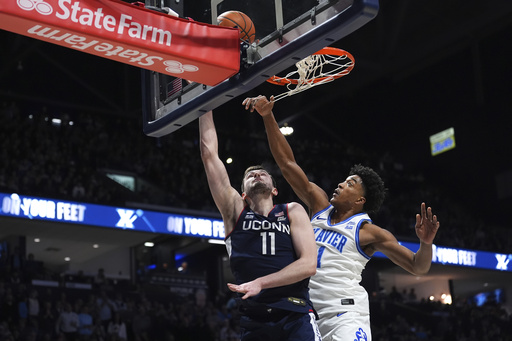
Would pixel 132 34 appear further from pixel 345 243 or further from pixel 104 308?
pixel 104 308

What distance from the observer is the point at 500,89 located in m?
25.6

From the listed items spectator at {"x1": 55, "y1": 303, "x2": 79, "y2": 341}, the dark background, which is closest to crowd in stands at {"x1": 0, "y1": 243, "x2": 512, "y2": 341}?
spectator at {"x1": 55, "y1": 303, "x2": 79, "y2": 341}

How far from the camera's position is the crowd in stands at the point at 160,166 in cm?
1781

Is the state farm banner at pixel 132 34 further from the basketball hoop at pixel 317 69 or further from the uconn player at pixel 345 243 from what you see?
the basketball hoop at pixel 317 69

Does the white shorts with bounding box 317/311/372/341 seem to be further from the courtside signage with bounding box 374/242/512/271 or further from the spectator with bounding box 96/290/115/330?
the courtside signage with bounding box 374/242/512/271

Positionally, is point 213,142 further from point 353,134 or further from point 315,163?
point 353,134

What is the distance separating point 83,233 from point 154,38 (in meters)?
16.8

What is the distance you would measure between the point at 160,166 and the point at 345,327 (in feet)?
56.1

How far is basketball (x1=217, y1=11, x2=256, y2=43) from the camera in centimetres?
445

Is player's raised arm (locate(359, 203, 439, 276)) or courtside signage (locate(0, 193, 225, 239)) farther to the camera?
courtside signage (locate(0, 193, 225, 239))

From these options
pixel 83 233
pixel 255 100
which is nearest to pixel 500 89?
pixel 83 233

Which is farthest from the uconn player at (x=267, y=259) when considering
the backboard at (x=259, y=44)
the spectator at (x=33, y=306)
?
the spectator at (x=33, y=306)

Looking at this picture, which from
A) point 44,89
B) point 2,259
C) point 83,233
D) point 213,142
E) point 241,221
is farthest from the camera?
point 44,89

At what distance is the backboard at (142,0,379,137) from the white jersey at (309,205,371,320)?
1.15 meters
